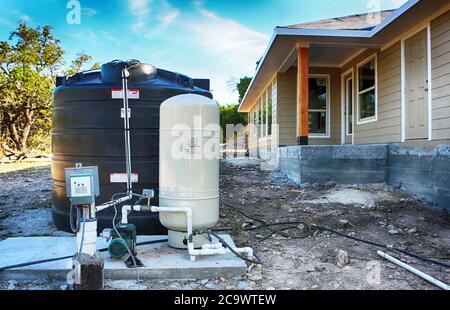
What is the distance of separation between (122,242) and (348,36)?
599 cm

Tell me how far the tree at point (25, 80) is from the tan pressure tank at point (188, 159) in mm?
16434

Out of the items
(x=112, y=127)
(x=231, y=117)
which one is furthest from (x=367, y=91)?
(x=231, y=117)

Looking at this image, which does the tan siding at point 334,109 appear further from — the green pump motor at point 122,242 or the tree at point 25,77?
the tree at point 25,77

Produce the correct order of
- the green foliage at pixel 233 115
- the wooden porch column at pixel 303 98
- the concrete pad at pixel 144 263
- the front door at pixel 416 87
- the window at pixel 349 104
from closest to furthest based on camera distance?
the concrete pad at pixel 144 263
the front door at pixel 416 87
the wooden porch column at pixel 303 98
the window at pixel 349 104
the green foliage at pixel 233 115

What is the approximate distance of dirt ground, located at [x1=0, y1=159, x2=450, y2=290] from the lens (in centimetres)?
262

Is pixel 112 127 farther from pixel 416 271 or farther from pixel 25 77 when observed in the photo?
pixel 25 77

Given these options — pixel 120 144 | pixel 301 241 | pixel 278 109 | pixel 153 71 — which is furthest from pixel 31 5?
pixel 278 109

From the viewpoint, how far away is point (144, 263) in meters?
2.73

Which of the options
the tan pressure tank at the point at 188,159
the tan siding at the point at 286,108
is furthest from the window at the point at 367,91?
the tan pressure tank at the point at 188,159

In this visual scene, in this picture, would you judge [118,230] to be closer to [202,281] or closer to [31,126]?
[202,281]

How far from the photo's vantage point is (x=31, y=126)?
1941 cm

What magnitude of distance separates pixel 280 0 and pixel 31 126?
17.3 meters

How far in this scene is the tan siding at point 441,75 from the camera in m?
5.26

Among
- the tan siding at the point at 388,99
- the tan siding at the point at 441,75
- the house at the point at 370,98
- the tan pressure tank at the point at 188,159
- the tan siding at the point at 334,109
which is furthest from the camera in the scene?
the tan siding at the point at 334,109
